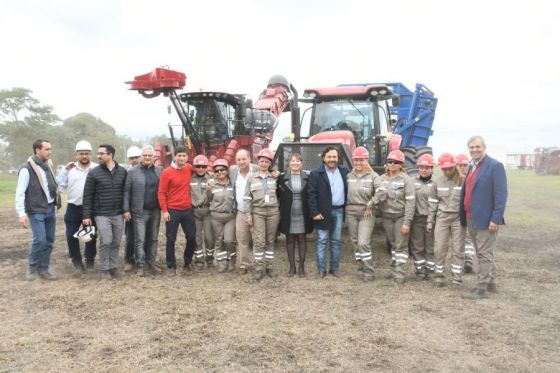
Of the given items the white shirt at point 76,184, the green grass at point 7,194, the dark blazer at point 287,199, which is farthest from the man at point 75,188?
the green grass at point 7,194

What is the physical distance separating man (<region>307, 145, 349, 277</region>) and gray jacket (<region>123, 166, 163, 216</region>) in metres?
2.21

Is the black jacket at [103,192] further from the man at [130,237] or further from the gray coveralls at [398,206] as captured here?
the gray coveralls at [398,206]

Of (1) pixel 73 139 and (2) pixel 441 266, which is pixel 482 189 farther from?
(1) pixel 73 139

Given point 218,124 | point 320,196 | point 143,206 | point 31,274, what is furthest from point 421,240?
point 218,124

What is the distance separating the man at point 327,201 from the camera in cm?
594

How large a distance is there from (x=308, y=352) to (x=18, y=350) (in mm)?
2445

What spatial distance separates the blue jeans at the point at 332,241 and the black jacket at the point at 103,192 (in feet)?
8.77

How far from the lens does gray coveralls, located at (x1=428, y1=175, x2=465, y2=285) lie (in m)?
5.64

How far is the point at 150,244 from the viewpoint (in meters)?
6.40

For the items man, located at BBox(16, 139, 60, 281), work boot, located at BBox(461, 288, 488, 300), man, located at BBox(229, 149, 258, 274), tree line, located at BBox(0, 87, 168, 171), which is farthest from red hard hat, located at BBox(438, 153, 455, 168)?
tree line, located at BBox(0, 87, 168, 171)

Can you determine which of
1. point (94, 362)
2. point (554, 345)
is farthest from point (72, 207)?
point (554, 345)

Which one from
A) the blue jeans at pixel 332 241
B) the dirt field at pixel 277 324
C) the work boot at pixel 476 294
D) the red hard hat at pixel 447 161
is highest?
the red hard hat at pixel 447 161

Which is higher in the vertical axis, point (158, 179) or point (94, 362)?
point (158, 179)

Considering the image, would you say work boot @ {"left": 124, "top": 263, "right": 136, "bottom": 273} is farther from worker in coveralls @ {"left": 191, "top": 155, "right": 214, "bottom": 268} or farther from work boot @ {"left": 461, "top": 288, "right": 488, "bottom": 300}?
work boot @ {"left": 461, "top": 288, "right": 488, "bottom": 300}
